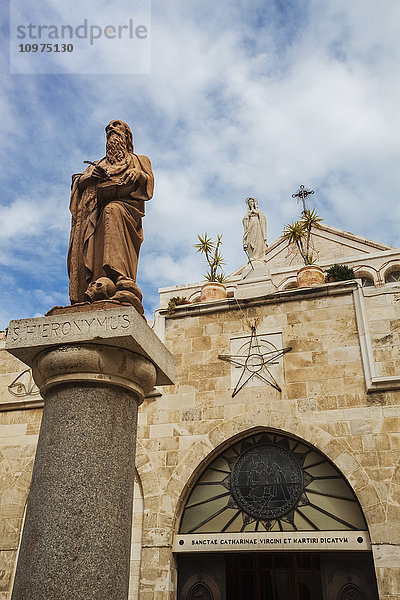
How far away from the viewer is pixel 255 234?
12.6m

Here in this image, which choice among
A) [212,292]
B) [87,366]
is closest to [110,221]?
[87,366]

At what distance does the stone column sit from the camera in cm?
370

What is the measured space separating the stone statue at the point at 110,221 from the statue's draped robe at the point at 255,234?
695cm

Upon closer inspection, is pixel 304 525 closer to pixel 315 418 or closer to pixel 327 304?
pixel 315 418

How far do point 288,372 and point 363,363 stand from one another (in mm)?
1391

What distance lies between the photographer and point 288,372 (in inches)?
403

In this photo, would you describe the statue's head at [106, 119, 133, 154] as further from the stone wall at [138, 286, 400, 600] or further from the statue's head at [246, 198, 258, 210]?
the statue's head at [246, 198, 258, 210]

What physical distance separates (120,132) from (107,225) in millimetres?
1186

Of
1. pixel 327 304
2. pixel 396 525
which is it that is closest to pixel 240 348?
pixel 327 304

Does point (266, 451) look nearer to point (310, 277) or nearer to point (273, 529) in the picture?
point (273, 529)

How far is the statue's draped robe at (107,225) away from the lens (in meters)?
5.09

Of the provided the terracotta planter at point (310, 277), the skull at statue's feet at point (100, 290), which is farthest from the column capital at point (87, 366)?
the terracotta planter at point (310, 277)

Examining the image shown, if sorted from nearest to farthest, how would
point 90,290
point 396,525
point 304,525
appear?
point 90,290
point 396,525
point 304,525

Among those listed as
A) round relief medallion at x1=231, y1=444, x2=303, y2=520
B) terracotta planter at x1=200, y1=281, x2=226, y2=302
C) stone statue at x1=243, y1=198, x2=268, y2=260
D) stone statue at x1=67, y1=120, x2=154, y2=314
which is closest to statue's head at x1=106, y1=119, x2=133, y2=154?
stone statue at x1=67, y1=120, x2=154, y2=314
